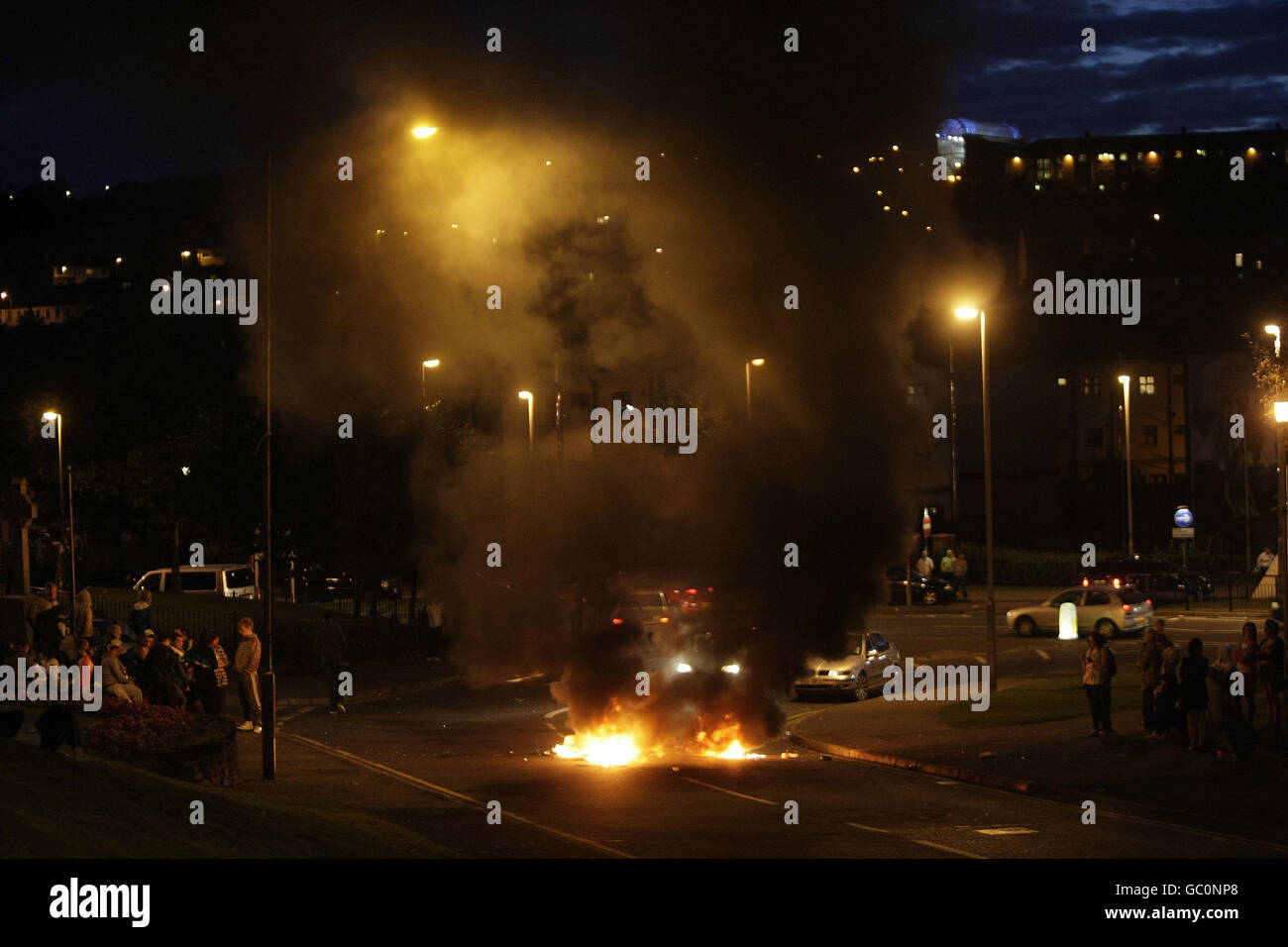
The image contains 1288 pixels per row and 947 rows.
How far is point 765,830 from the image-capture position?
15023 millimetres

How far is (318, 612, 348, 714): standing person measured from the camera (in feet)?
92.5

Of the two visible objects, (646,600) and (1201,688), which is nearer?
(1201,688)

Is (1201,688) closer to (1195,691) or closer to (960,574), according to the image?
(1195,691)

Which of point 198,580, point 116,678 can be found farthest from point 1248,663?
point 198,580

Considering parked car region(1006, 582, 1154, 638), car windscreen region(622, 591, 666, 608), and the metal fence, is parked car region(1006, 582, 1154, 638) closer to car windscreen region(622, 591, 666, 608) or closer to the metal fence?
the metal fence

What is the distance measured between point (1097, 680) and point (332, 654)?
14.0m

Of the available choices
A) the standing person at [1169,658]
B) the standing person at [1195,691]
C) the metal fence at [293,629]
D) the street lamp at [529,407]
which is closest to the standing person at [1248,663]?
the standing person at [1169,658]

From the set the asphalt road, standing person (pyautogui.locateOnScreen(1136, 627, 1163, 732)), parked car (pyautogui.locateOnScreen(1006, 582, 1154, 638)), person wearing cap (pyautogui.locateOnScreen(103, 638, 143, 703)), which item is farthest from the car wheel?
person wearing cap (pyautogui.locateOnScreen(103, 638, 143, 703))

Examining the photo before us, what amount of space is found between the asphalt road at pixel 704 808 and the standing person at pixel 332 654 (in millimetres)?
3079

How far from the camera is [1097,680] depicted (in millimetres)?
21922

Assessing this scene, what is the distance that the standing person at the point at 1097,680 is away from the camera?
2189cm

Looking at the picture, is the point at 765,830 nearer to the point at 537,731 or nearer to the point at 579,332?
the point at 537,731

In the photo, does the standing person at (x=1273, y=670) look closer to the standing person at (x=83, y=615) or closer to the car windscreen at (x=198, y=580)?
the standing person at (x=83, y=615)

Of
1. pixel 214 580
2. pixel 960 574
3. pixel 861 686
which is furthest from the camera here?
pixel 960 574
